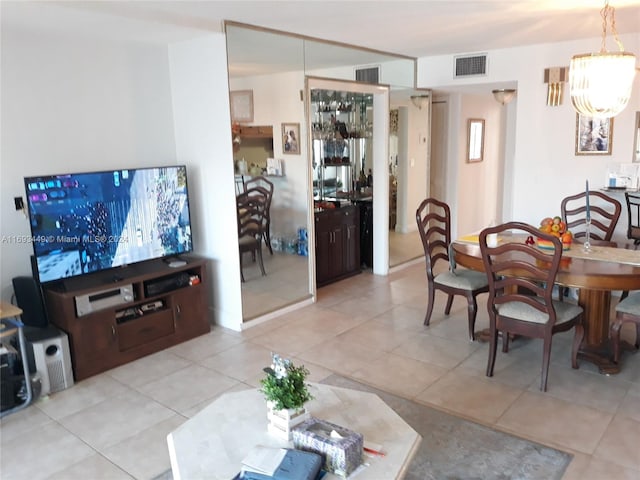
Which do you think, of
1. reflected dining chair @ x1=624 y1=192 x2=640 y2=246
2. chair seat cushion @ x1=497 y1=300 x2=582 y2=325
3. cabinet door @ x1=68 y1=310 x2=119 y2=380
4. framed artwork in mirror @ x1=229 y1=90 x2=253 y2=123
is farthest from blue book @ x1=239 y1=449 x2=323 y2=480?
reflected dining chair @ x1=624 y1=192 x2=640 y2=246

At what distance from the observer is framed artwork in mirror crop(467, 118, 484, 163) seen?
6.93m

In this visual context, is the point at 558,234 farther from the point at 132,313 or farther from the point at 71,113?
the point at 71,113

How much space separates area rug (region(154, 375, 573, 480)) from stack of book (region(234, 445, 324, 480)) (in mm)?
834

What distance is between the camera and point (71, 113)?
12.4 ft

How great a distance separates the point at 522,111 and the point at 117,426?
14.8ft

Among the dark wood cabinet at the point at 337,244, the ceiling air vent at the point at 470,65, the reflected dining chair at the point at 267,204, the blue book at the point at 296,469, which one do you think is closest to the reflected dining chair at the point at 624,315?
the blue book at the point at 296,469

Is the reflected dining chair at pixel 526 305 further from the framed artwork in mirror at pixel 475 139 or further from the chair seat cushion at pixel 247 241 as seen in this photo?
the framed artwork in mirror at pixel 475 139

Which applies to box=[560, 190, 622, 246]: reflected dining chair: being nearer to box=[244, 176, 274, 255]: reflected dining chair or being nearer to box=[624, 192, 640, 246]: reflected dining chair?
box=[624, 192, 640, 246]: reflected dining chair

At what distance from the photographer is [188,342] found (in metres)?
4.16

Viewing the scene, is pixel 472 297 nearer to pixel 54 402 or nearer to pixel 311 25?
pixel 311 25

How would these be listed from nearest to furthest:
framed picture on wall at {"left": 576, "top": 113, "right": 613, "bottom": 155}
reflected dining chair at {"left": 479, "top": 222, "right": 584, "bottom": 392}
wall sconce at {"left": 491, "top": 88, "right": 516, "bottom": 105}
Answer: reflected dining chair at {"left": 479, "top": 222, "right": 584, "bottom": 392}, framed picture on wall at {"left": 576, "top": 113, "right": 613, "bottom": 155}, wall sconce at {"left": 491, "top": 88, "right": 516, "bottom": 105}

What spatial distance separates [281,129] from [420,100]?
7.58ft

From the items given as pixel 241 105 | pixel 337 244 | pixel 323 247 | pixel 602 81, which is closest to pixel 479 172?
pixel 337 244

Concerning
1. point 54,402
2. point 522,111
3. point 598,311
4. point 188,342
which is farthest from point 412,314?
point 54,402
